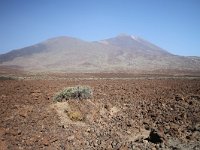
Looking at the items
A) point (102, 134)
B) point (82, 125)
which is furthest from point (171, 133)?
point (82, 125)

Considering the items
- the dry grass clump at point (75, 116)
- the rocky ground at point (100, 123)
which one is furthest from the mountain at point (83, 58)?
the dry grass clump at point (75, 116)

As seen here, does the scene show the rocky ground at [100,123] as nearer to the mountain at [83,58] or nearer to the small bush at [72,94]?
the small bush at [72,94]

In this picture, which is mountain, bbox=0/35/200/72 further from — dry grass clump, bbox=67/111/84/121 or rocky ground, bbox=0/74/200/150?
dry grass clump, bbox=67/111/84/121

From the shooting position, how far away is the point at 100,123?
10.7m

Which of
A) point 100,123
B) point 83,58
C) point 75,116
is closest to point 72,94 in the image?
point 75,116

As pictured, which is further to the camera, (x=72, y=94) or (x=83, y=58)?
(x=83, y=58)

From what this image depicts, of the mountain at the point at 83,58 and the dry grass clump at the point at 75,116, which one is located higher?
the mountain at the point at 83,58

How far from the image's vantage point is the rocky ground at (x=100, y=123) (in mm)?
8438

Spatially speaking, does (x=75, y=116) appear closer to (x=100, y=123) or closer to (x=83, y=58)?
(x=100, y=123)

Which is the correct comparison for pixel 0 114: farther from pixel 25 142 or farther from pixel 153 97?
pixel 153 97

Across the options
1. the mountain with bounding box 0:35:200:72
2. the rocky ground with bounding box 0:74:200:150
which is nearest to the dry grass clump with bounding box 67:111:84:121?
the rocky ground with bounding box 0:74:200:150

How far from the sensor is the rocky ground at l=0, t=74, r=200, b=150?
8.44 meters

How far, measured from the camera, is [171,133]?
355 inches

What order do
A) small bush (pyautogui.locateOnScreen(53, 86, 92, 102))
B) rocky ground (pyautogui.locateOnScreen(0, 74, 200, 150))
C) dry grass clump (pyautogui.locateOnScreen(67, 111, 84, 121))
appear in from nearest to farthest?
rocky ground (pyautogui.locateOnScreen(0, 74, 200, 150)) < dry grass clump (pyautogui.locateOnScreen(67, 111, 84, 121)) < small bush (pyautogui.locateOnScreen(53, 86, 92, 102))
